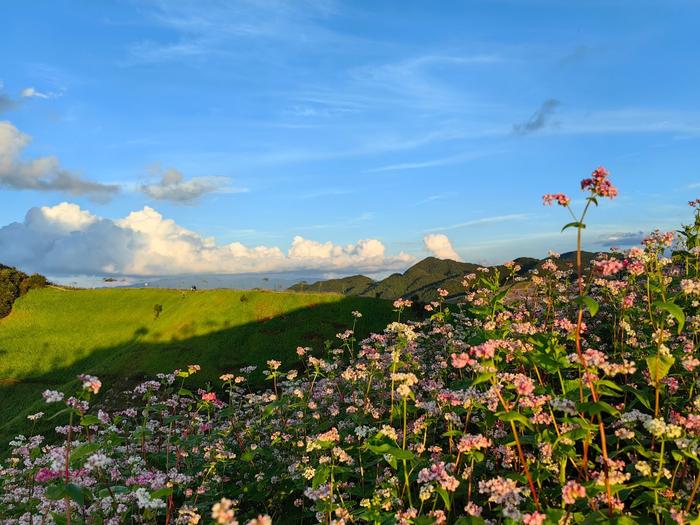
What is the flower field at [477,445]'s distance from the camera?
5.06 meters

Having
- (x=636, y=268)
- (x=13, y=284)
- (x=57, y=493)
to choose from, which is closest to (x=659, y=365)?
(x=636, y=268)

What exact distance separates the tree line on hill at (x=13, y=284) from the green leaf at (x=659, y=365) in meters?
82.1

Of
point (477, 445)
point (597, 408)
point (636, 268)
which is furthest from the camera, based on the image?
point (636, 268)

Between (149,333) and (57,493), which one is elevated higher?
(57,493)

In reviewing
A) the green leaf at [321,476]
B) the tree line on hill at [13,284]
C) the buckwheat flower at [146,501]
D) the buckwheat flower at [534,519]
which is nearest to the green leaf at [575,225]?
the buckwheat flower at [534,519]

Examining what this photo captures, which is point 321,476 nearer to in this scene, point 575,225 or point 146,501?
point 146,501

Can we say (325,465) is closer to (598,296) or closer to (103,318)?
(598,296)

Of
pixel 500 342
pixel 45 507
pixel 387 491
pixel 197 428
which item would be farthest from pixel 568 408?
pixel 197 428

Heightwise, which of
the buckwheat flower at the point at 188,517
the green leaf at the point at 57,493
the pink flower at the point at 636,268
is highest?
the pink flower at the point at 636,268

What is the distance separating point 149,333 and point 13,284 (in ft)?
103

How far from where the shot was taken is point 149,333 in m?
56.2

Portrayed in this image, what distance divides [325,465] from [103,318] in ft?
219

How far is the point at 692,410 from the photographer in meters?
6.44

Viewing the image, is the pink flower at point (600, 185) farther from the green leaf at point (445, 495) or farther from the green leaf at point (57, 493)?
the green leaf at point (57, 493)
